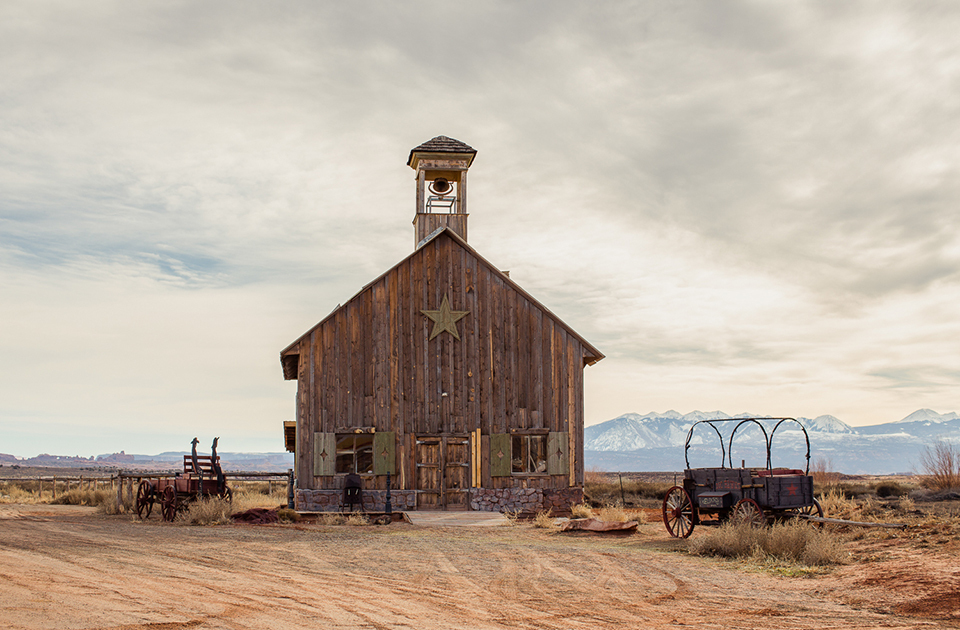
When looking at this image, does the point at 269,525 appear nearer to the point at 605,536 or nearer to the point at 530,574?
the point at 605,536

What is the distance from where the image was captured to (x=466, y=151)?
2608 centimetres

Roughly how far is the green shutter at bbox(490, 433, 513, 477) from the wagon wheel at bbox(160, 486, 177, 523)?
8.51 meters

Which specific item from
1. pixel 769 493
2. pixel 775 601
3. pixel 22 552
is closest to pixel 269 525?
pixel 22 552

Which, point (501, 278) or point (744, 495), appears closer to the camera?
point (744, 495)

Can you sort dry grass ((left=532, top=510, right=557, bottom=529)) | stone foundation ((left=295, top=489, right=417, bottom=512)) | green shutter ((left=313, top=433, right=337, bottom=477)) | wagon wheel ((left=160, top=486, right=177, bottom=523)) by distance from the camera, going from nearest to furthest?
dry grass ((left=532, top=510, right=557, bottom=529)) < wagon wheel ((left=160, top=486, right=177, bottom=523)) < stone foundation ((left=295, top=489, right=417, bottom=512)) < green shutter ((left=313, top=433, right=337, bottom=477))

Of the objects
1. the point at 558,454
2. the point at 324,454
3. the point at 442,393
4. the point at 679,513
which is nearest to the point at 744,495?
the point at 679,513

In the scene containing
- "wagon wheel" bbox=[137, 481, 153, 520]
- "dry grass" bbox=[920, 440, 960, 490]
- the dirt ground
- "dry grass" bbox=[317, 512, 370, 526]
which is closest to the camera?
the dirt ground

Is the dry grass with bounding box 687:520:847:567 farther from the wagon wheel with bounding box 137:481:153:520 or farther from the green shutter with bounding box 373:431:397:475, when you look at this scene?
the wagon wheel with bounding box 137:481:153:520

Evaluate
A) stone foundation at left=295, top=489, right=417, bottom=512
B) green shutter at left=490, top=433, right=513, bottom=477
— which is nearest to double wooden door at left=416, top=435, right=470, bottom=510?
stone foundation at left=295, top=489, right=417, bottom=512

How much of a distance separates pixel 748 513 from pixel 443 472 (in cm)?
988

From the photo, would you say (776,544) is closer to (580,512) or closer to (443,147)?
(580,512)

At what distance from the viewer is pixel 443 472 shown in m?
22.9

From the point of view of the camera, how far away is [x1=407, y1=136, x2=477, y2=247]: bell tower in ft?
84.0

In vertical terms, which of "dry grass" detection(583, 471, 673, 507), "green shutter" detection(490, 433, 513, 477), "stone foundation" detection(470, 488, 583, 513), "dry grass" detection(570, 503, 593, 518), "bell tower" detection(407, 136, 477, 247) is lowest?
"dry grass" detection(583, 471, 673, 507)
